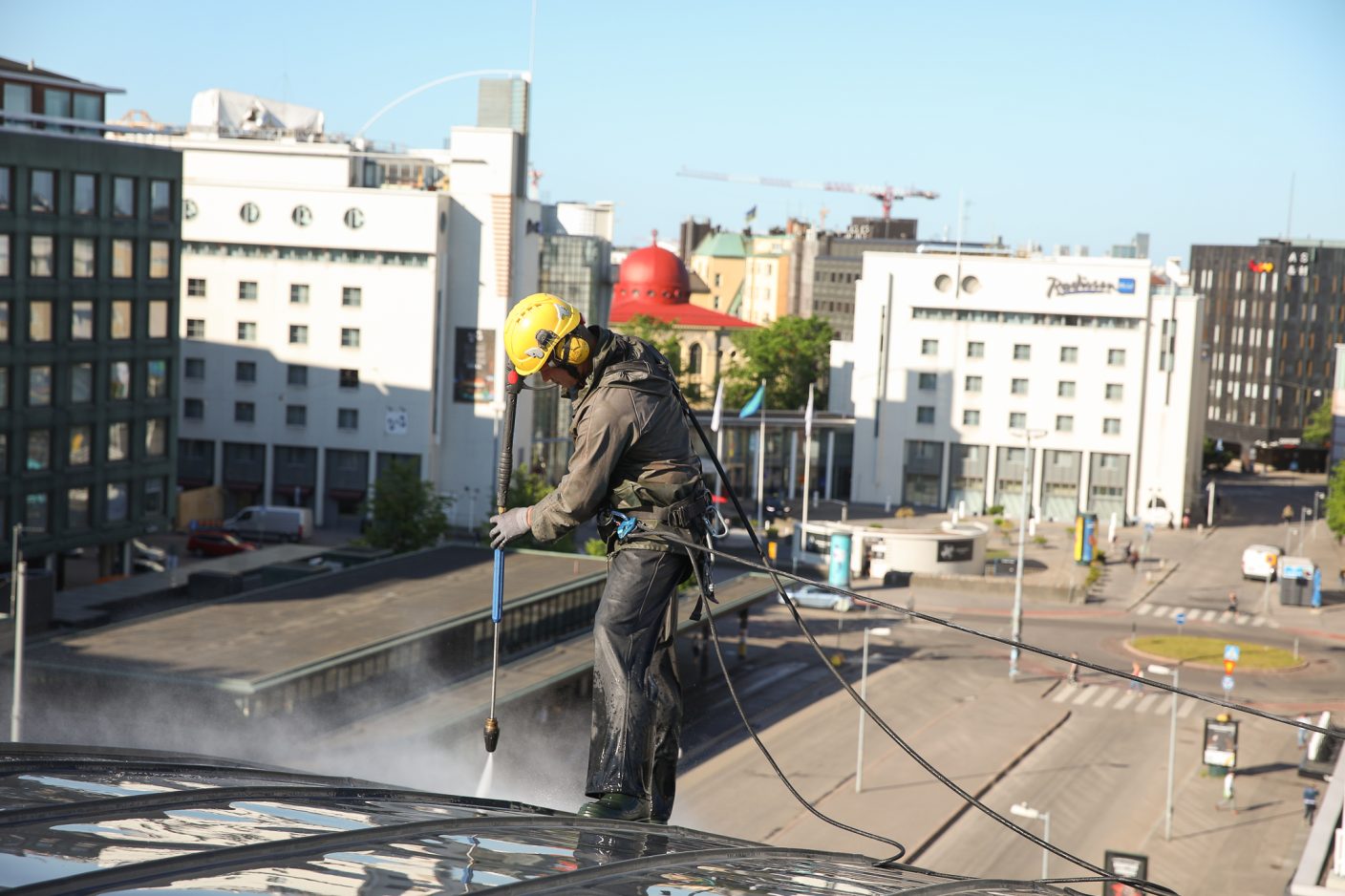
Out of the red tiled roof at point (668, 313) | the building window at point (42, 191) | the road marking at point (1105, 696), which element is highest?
the building window at point (42, 191)

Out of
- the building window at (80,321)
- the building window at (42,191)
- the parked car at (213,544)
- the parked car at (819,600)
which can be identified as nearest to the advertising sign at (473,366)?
the parked car at (213,544)

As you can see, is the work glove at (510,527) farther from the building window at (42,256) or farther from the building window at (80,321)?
the building window at (80,321)

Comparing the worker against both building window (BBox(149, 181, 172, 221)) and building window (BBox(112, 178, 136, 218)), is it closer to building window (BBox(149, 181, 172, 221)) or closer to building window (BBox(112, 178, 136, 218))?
building window (BBox(112, 178, 136, 218))

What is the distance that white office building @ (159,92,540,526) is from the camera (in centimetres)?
7988

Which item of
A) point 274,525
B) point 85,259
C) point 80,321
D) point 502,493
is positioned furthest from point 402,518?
point 502,493

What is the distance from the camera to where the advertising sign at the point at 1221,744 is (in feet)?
140

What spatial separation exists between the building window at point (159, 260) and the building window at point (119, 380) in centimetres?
387

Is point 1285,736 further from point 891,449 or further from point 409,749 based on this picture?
point 891,449

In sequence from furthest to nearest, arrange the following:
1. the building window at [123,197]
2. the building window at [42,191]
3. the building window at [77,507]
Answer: the building window at [123,197]
the building window at [77,507]
the building window at [42,191]

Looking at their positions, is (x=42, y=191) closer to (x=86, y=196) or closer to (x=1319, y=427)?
(x=86, y=196)

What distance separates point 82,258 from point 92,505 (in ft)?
32.3

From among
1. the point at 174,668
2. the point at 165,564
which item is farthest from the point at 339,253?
the point at 174,668

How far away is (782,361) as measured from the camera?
4938 inches

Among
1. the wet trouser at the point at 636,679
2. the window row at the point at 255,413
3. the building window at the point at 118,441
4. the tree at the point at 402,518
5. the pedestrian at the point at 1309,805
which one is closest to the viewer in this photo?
the wet trouser at the point at 636,679
